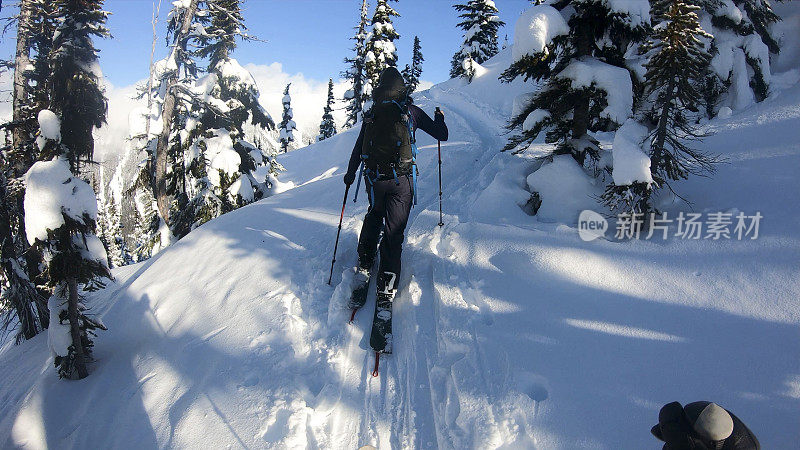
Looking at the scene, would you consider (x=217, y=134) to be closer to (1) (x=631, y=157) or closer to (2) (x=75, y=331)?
(2) (x=75, y=331)

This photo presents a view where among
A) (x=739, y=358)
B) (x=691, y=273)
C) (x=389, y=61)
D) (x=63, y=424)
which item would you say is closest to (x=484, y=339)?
(x=739, y=358)

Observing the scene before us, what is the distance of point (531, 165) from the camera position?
7930 mm

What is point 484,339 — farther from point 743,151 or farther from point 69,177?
point 69,177

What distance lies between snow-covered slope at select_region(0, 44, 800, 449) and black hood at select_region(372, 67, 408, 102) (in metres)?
2.53

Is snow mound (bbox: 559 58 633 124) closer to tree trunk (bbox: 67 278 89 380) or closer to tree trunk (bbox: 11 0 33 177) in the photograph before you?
tree trunk (bbox: 67 278 89 380)

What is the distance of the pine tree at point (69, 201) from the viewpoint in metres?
6.11

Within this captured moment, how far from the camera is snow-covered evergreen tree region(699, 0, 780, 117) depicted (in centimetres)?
979

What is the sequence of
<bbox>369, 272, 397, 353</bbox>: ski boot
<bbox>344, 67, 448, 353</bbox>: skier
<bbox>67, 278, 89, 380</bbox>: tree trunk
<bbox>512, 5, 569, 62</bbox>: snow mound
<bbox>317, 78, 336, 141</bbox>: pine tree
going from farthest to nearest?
<bbox>317, 78, 336, 141</bbox>: pine tree, <bbox>67, 278, 89, 380</bbox>: tree trunk, <bbox>512, 5, 569, 62</bbox>: snow mound, <bbox>344, 67, 448, 353</bbox>: skier, <bbox>369, 272, 397, 353</bbox>: ski boot

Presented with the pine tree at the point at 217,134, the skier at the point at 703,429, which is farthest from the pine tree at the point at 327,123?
the skier at the point at 703,429

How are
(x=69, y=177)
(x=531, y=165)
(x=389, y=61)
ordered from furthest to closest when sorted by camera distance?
(x=389, y=61) → (x=531, y=165) → (x=69, y=177)

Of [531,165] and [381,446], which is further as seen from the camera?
[531,165]

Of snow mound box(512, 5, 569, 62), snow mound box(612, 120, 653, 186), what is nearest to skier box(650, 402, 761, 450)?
snow mound box(612, 120, 653, 186)

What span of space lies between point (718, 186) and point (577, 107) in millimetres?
2621

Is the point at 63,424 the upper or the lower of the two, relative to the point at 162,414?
lower
